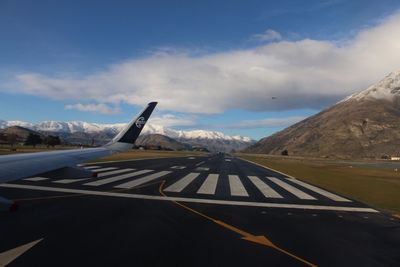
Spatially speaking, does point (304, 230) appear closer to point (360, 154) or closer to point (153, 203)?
point (153, 203)

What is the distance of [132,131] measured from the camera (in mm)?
13688

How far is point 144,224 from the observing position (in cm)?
1095

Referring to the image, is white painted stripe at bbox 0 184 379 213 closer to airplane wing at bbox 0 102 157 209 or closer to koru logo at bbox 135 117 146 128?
airplane wing at bbox 0 102 157 209

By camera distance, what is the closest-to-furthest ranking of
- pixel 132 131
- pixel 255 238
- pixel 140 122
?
1. pixel 255 238
2. pixel 140 122
3. pixel 132 131

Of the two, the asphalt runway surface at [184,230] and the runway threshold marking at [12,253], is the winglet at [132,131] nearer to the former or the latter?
the asphalt runway surface at [184,230]

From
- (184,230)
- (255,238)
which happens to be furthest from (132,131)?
(255,238)

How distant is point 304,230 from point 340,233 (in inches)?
42.9

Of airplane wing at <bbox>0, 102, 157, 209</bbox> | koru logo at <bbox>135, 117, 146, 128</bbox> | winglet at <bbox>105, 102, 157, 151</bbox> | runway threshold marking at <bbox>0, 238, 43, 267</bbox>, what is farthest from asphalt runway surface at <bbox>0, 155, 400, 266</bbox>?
koru logo at <bbox>135, 117, 146, 128</bbox>

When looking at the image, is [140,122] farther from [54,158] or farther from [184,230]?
[184,230]

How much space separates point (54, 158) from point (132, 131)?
3.46 m

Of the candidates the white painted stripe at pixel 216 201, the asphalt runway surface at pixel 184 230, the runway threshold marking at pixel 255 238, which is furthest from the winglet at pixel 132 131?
the runway threshold marking at pixel 255 238

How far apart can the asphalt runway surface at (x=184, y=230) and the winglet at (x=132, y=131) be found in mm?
2308

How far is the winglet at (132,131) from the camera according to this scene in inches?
527

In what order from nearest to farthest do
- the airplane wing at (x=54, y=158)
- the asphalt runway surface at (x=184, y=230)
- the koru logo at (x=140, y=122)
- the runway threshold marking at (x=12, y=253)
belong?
the runway threshold marking at (x=12, y=253) < the asphalt runway surface at (x=184, y=230) < the airplane wing at (x=54, y=158) < the koru logo at (x=140, y=122)
